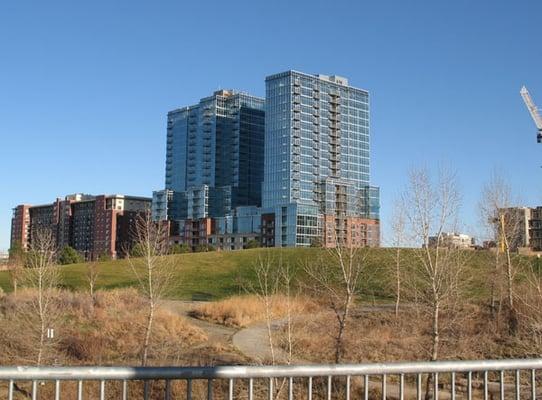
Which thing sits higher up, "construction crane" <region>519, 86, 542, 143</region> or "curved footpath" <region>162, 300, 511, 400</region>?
"construction crane" <region>519, 86, 542, 143</region>

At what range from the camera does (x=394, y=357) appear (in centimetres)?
2297

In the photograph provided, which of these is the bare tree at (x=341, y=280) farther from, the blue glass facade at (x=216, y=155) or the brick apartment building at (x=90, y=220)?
the brick apartment building at (x=90, y=220)

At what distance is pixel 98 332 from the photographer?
25.8 m

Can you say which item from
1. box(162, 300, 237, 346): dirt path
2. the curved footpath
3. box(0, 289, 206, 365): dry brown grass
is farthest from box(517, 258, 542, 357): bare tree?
box(0, 289, 206, 365): dry brown grass

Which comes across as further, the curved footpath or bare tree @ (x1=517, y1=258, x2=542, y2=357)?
bare tree @ (x1=517, y1=258, x2=542, y2=357)

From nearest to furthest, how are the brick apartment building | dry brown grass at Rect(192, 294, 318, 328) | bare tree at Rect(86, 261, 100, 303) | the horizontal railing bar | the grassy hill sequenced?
the horizontal railing bar, dry brown grass at Rect(192, 294, 318, 328), bare tree at Rect(86, 261, 100, 303), the grassy hill, the brick apartment building

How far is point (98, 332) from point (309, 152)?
10861 centimetres

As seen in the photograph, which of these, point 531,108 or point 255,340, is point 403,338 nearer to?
point 255,340

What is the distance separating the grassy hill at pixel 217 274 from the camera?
36625 millimetres

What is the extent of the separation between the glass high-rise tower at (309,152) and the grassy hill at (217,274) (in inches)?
2205

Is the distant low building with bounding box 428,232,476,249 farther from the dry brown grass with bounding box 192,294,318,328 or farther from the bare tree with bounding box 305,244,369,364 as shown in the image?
the dry brown grass with bounding box 192,294,318,328

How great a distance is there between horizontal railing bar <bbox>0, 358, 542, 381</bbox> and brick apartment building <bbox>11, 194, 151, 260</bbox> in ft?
484

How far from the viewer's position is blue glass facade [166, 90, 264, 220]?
145125 millimetres

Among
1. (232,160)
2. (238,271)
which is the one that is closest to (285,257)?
(238,271)
